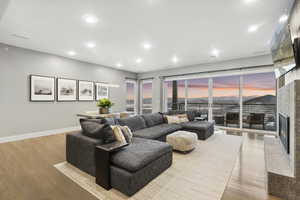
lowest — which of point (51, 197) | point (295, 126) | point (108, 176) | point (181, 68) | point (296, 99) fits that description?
point (51, 197)

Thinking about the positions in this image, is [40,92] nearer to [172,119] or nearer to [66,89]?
[66,89]

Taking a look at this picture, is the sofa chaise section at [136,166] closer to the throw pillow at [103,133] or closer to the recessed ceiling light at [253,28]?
the throw pillow at [103,133]

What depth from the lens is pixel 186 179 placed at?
215 centimetres

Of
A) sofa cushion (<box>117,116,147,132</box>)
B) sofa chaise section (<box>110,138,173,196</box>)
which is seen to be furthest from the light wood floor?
sofa cushion (<box>117,116,147,132</box>)

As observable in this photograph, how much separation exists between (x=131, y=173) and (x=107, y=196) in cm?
42

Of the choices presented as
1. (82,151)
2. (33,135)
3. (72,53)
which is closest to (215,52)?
(82,151)

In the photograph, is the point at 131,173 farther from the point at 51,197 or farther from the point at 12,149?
A: the point at 12,149

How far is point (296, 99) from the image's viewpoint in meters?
1.76

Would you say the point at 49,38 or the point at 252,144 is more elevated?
the point at 49,38

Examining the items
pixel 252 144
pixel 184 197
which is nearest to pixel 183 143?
pixel 184 197

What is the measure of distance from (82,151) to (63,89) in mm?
3789

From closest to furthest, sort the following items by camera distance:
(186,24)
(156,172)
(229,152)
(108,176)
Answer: (108,176) < (156,172) < (186,24) < (229,152)

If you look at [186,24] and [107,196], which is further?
[186,24]

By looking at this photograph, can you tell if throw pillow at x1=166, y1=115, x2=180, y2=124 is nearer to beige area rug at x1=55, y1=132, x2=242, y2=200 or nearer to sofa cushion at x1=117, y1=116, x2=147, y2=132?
sofa cushion at x1=117, y1=116, x2=147, y2=132
